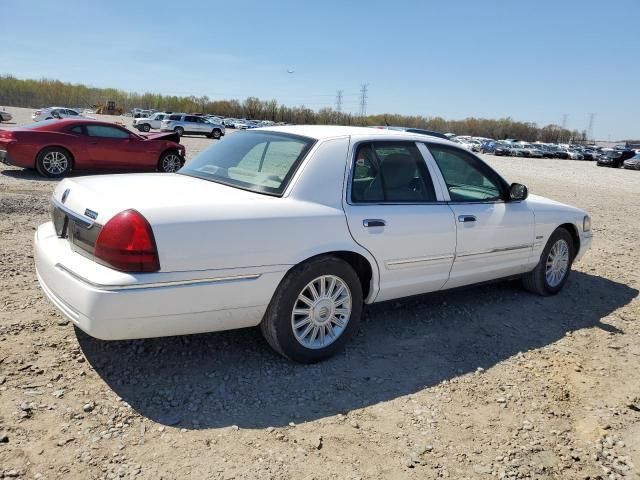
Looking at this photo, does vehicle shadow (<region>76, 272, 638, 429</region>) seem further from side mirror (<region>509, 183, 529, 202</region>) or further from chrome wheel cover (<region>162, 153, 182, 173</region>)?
chrome wheel cover (<region>162, 153, 182, 173</region>)

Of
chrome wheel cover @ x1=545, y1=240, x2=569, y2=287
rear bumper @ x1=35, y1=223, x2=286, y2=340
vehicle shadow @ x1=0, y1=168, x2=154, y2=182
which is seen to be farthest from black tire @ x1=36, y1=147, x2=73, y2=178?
chrome wheel cover @ x1=545, y1=240, x2=569, y2=287

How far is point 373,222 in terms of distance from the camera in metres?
3.70

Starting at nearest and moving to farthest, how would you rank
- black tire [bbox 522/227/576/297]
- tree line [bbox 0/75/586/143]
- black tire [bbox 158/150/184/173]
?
black tire [bbox 522/227/576/297], black tire [bbox 158/150/184/173], tree line [bbox 0/75/586/143]

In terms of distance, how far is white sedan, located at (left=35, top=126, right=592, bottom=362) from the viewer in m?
2.89

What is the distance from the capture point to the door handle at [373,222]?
12.0 ft

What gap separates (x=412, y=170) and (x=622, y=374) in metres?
2.18

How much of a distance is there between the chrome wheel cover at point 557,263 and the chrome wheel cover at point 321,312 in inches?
109

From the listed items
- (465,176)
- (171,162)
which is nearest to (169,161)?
(171,162)

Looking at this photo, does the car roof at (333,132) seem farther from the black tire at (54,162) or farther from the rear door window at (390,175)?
the black tire at (54,162)

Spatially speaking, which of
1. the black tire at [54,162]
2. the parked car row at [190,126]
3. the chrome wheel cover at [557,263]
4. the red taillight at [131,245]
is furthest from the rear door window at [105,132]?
the parked car row at [190,126]

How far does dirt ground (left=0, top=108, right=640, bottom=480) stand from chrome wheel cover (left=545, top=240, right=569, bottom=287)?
78 centimetres

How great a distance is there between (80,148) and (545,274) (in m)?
9.86

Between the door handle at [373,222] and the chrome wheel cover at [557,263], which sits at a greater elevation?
the door handle at [373,222]

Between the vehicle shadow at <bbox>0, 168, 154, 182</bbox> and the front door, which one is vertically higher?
the front door
